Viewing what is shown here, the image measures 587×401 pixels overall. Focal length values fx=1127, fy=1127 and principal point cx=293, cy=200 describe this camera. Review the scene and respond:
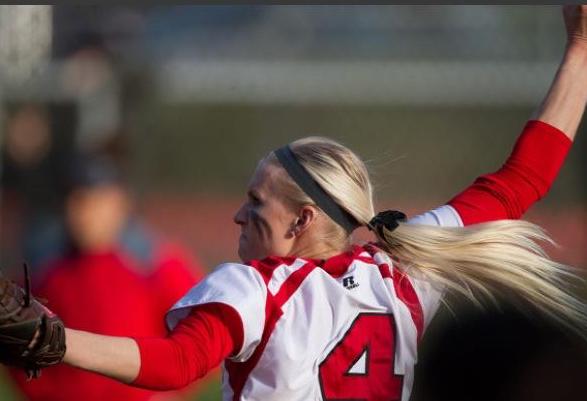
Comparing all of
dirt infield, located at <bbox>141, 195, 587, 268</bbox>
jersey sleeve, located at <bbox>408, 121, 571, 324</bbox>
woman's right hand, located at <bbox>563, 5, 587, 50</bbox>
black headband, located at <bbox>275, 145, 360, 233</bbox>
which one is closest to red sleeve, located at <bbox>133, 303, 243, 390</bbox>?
black headband, located at <bbox>275, 145, 360, 233</bbox>

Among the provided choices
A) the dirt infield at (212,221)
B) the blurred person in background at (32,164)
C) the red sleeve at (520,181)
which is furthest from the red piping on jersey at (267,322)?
the dirt infield at (212,221)

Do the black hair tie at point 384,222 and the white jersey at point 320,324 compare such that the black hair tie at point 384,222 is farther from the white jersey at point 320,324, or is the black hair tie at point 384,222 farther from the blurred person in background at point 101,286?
the blurred person in background at point 101,286

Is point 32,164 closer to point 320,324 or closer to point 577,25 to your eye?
point 577,25

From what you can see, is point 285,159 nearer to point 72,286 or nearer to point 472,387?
point 472,387

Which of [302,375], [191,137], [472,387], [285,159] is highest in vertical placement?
[285,159]

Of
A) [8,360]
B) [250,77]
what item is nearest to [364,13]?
[250,77]

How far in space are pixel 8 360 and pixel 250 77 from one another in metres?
13.4

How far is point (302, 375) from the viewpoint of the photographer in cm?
216

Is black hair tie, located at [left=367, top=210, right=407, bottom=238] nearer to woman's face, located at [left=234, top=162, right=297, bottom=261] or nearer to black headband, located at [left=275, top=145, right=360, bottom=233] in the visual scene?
black headband, located at [left=275, top=145, right=360, bottom=233]

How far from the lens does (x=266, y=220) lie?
234 centimetres

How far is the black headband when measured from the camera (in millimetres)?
2322

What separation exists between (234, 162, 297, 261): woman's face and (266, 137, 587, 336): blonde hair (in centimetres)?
3

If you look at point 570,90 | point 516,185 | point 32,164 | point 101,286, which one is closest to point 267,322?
point 516,185

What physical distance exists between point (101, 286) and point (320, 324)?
236 cm
